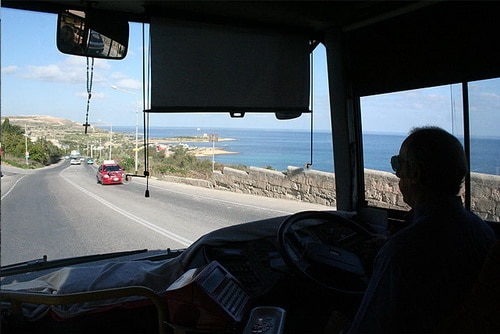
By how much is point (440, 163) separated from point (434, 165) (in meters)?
0.02

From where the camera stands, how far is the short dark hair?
164 centimetres

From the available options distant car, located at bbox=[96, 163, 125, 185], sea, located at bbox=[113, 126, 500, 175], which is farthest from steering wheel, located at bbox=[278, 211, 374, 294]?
distant car, located at bbox=[96, 163, 125, 185]

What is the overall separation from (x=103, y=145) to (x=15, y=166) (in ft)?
2.66

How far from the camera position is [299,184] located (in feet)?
14.1

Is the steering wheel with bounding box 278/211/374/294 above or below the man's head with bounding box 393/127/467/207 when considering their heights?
below

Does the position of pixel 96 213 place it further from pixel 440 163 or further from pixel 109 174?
pixel 440 163

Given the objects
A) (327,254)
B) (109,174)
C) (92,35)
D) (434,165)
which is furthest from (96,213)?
(434,165)

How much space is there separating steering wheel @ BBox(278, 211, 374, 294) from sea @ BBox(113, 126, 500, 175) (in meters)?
1.09

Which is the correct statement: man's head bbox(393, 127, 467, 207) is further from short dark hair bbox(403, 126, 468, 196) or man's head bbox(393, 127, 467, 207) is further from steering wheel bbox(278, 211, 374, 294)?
steering wheel bbox(278, 211, 374, 294)

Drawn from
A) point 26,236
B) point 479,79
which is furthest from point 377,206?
point 26,236

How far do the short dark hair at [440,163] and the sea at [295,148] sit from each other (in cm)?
181

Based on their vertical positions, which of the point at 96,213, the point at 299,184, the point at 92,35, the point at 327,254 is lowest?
the point at 327,254

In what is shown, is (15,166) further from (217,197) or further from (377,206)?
(377,206)

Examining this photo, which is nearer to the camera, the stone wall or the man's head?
the man's head
